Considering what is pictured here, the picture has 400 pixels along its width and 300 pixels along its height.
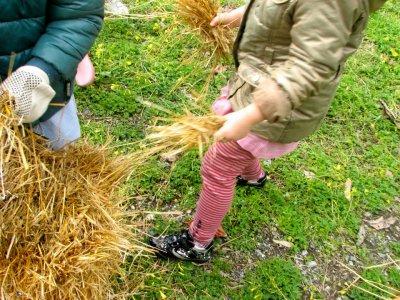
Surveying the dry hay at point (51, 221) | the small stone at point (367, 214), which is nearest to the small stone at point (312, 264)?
the small stone at point (367, 214)

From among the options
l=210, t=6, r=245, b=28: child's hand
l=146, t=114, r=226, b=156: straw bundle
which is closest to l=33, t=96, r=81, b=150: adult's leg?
l=146, t=114, r=226, b=156: straw bundle

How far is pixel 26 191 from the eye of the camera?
4.89 ft

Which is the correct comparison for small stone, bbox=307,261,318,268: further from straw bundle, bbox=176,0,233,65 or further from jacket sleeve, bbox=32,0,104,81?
jacket sleeve, bbox=32,0,104,81

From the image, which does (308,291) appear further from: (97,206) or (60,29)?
(60,29)

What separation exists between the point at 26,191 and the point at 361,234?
1.86 metres

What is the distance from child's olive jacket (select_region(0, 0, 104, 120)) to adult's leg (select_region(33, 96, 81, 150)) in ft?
0.48

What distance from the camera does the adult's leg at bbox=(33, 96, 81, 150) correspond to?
1.73m

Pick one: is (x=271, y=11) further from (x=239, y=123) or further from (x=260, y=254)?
(x=260, y=254)

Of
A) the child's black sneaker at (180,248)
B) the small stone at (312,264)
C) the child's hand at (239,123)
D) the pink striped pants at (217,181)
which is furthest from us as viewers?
the small stone at (312,264)

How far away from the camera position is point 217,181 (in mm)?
1992

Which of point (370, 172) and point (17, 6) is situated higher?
point (17, 6)

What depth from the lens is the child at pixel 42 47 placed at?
1.48m

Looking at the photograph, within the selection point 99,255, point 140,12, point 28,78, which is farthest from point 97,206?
point 140,12

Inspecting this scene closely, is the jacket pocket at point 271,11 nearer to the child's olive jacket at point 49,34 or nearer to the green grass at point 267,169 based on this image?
the green grass at point 267,169
